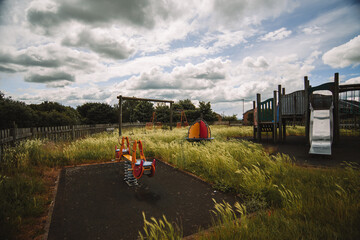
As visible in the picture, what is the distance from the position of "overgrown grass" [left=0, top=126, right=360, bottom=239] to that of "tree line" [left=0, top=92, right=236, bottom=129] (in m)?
7.60

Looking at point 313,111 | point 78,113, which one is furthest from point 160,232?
point 78,113

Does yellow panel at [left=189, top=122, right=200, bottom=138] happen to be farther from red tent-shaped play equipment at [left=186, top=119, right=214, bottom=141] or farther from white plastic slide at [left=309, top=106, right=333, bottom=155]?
white plastic slide at [left=309, top=106, right=333, bottom=155]

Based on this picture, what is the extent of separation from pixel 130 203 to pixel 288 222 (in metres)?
2.73

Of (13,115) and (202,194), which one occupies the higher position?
(13,115)

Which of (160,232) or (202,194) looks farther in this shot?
(202,194)

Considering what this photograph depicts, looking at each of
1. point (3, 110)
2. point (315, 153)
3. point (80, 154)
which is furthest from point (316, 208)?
point (3, 110)

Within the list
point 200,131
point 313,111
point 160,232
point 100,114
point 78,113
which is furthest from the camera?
point 78,113

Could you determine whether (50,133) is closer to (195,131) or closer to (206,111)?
(195,131)

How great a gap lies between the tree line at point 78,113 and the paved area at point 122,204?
968cm

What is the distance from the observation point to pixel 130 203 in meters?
3.63

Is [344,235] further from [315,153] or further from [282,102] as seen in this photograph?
[282,102]

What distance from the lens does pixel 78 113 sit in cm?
3628

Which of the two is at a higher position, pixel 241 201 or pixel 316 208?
pixel 316 208

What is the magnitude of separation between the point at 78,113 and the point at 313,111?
3820 centimetres
